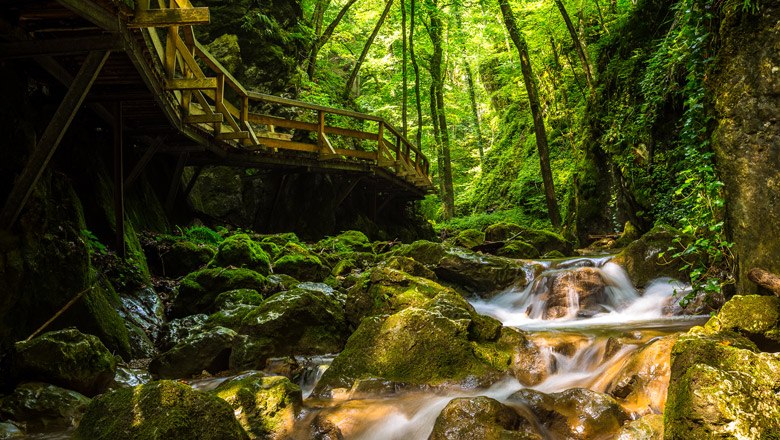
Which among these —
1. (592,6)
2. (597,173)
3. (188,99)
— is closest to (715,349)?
(188,99)

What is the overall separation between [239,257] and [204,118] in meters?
2.46

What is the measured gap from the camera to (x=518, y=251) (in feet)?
42.1

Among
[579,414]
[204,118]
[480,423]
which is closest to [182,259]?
[204,118]

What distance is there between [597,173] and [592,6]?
25.8 feet

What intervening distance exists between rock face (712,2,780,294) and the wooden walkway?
17.4 ft

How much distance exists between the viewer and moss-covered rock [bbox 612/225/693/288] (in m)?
8.51

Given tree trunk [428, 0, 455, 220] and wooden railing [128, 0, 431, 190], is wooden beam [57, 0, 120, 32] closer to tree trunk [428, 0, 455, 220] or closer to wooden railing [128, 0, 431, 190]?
wooden railing [128, 0, 431, 190]

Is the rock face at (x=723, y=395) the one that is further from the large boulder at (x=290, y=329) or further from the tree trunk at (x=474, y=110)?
the tree trunk at (x=474, y=110)

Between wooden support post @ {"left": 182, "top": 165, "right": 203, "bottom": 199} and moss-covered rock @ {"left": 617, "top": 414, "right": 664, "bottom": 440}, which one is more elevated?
wooden support post @ {"left": 182, "top": 165, "right": 203, "bottom": 199}

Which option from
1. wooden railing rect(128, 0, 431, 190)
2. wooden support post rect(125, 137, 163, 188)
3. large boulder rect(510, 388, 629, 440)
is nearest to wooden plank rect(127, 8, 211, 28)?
wooden railing rect(128, 0, 431, 190)

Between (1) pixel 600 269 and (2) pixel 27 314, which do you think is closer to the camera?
(2) pixel 27 314

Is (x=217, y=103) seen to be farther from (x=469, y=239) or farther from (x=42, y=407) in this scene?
(x=469, y=239)

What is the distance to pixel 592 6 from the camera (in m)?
18.3

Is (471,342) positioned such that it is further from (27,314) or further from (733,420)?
(27,314)
